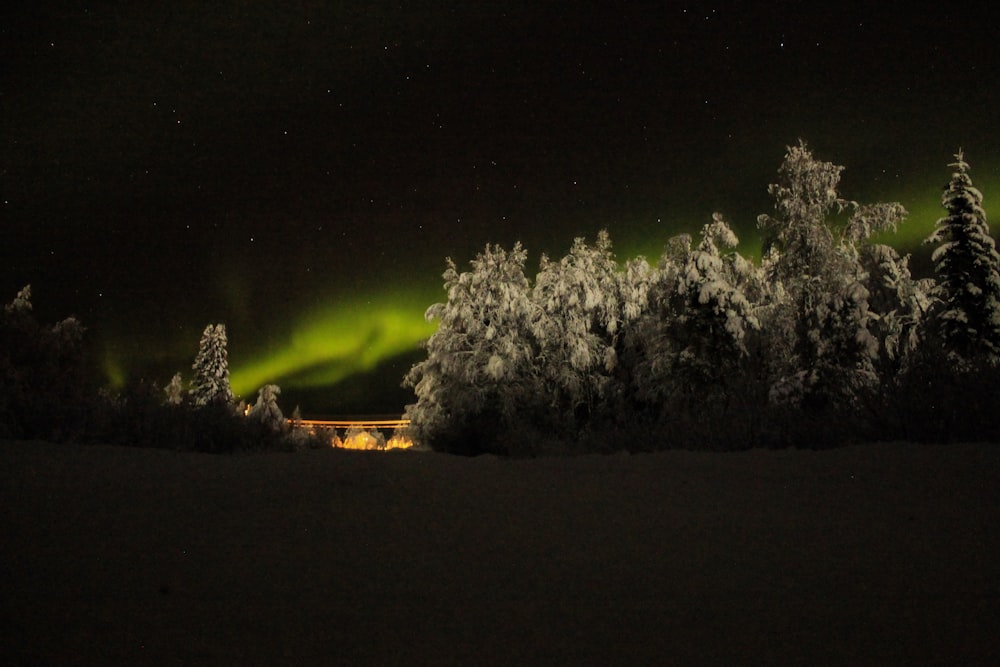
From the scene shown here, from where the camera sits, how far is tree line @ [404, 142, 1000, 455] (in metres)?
21.7

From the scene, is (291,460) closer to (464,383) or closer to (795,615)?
(795,615)

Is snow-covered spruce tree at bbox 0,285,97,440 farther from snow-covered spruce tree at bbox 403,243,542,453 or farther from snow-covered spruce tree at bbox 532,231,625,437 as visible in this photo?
snow-covered spruce tree at bbox 532,231,625,437

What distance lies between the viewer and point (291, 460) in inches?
269

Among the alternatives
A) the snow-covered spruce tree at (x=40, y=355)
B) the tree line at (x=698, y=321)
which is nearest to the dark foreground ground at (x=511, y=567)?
the snow-covered spruce tree at (x=40, y=355)

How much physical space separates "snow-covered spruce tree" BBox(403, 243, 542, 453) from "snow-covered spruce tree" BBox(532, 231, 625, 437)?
792 mm

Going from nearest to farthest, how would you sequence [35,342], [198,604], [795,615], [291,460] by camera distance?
[795,615] → [198,604] → [291,460] → [35,342]

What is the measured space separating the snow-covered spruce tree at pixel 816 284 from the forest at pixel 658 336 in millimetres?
53

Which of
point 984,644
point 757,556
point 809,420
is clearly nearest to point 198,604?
point 757,556

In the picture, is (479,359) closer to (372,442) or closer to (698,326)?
(698,326)

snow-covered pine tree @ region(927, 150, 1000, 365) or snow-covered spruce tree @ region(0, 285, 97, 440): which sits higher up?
snow-covered pine tree @ region(927, 150, 1000, 365)

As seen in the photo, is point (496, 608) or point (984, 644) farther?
point (496, 608)

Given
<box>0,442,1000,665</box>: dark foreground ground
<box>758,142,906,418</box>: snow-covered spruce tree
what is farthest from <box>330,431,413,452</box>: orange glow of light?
<box>0,442,1000,665</box>: dark foreground ground

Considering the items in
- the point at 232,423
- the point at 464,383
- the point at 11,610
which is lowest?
the point at 11,610

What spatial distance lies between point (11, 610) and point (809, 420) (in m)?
7.79
